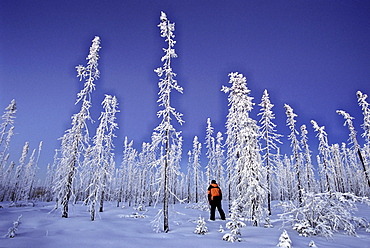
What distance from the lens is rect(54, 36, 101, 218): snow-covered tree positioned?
1511 cm

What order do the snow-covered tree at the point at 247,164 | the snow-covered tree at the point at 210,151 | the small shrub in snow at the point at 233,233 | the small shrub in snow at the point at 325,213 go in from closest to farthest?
the small shrub in snow at the point at 233,233, the small shrub in snow at the point at 325,213, the snow-covered tree at the point at 247,164, the snow-covered tree at the point at 210,151

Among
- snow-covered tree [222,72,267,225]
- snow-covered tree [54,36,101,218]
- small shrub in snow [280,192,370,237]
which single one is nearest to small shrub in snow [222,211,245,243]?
small shrub in snow [280,192,370,237]

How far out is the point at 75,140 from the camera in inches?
631

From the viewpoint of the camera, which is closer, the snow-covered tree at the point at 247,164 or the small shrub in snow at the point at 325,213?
the small shrub in snow at the point at 325,213

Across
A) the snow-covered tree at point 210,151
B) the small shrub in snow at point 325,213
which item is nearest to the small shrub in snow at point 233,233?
the small shrub in snow at point 325,213

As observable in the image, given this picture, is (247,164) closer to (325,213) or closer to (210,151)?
(325,213)

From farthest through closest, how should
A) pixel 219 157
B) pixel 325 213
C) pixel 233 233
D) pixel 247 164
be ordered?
pixel 219 157
pixel 247 164
pixel 325 213
pixel 233 233

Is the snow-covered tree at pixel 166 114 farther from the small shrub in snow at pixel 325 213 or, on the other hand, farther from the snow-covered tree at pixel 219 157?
the snow-covered tree at pixel 219 157

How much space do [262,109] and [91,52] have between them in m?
19.2

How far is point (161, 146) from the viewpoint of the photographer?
38.8 ft

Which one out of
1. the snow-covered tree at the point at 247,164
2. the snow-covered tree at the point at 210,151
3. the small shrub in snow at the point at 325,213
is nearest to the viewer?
the small shrub in snow at the point at 325,213

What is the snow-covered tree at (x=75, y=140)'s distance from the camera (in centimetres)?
1511

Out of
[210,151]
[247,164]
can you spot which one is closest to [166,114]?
[247,164]

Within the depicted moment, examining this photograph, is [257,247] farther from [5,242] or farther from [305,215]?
[5,242]
